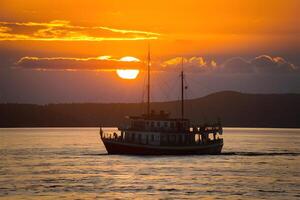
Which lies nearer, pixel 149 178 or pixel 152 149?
pixel 149 178

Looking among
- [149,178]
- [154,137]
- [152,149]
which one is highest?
[154,137]

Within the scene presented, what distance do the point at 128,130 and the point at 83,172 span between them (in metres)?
22.6

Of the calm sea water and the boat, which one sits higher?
the boat

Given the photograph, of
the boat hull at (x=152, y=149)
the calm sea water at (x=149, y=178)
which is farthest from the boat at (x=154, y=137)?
the calm sea water at (x=149, y=178)

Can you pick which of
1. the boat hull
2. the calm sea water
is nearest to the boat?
the boat hull

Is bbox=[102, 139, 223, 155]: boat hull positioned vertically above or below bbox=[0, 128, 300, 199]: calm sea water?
above

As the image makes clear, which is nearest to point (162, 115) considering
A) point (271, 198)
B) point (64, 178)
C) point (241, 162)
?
point (241, 162)

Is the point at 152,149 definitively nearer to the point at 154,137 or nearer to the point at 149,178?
the point at 154,137

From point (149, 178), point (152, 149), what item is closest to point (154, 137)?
Answer: point (152, 149)

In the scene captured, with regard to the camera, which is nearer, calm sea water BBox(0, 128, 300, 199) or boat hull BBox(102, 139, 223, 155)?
calm sea water BBox(0, 128, 300, 199)

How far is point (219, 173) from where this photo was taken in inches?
3723

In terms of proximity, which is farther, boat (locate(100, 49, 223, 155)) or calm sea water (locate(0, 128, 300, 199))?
boat (locate(100, 49, 223, 155))

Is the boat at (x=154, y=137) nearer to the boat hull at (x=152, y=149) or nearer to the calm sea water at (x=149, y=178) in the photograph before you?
the boat hull at (x=152, y=149)

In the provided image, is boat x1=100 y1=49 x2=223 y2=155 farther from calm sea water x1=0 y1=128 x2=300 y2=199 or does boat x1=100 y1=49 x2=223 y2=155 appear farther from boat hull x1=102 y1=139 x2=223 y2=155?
calm sea water x1=0 y1=128 x2=300 y2=199
